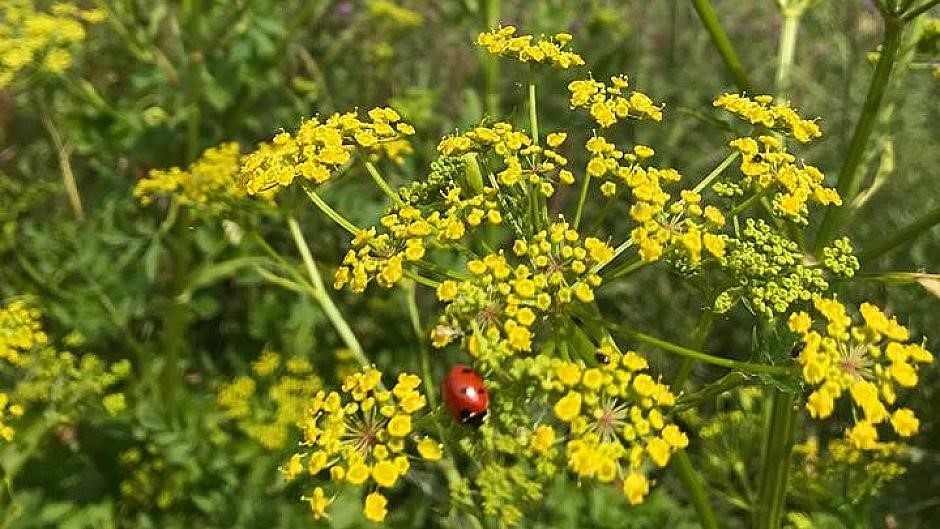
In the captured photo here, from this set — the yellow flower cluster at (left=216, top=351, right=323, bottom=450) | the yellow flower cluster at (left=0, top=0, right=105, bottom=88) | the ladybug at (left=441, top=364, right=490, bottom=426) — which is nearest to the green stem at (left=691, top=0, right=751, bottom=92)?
the ladybug at (left=441, top=364, right=490, bottom=426)

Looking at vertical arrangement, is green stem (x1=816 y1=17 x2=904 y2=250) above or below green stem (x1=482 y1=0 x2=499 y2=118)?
above

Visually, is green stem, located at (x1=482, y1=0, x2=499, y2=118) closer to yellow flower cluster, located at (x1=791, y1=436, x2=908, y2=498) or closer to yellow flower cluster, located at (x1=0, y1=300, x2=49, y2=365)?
yellow flower cluster, located at (x1=791, y1=436, x2=908, y2=498)

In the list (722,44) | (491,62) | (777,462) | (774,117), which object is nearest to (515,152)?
(774,117)

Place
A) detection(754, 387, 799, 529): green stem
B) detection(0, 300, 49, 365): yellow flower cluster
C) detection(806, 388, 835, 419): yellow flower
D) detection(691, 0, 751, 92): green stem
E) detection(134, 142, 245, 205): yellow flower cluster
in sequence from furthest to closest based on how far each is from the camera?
detection(134, 142, 245, 205): yellow flower cluster, detection(0, 300, 49, 365): yellow flower cluster, detection(691, 0, 751, 92): green stem, detection(754, 387, 799, 529): green stem, detection(806, 388, 835, 419): yellow flower

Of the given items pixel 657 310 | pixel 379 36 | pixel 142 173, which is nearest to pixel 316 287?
pixel 142 173

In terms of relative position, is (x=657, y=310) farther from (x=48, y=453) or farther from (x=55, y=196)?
(x=55, y=196)

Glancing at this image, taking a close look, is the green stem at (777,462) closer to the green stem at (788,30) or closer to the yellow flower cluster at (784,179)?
the yellow flower cluster at (784,179)

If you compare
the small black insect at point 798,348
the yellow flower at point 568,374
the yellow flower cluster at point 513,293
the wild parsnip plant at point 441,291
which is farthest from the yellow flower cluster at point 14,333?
the small black insect at point 798,348

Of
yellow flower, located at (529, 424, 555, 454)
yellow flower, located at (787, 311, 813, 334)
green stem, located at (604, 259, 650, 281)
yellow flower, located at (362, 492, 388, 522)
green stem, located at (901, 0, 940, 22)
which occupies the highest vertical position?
green stem, located at (901, 0, 940, 22)
